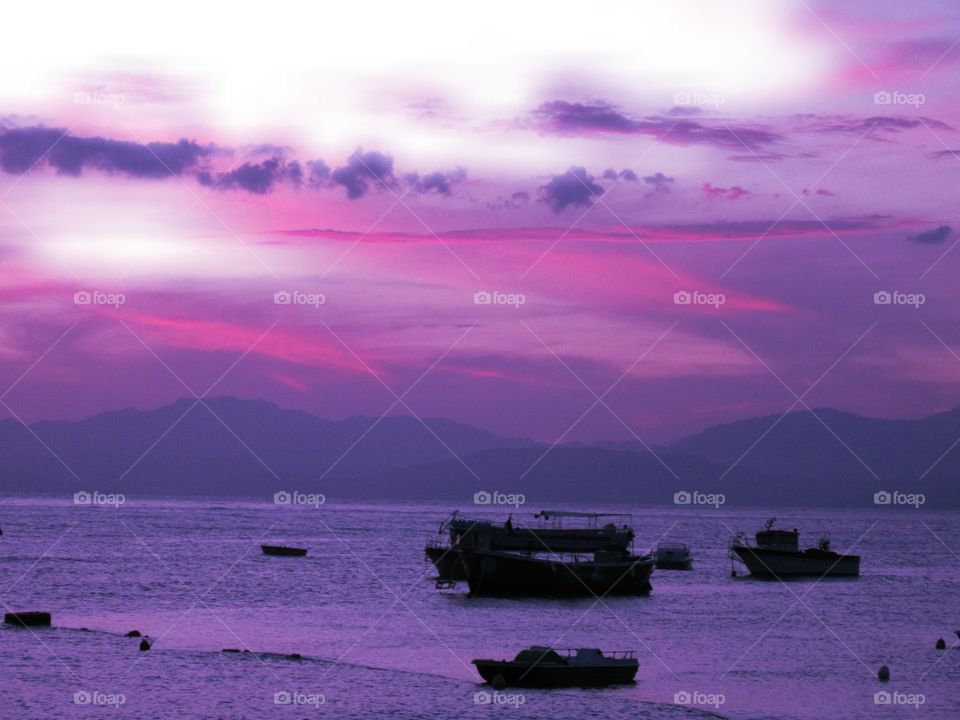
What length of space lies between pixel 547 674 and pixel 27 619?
26421mm

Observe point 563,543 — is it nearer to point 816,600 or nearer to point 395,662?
point 816,600

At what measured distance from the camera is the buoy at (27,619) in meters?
56.7

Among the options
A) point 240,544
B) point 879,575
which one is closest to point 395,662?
point 879,575

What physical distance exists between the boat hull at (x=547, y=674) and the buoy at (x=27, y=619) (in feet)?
75.5

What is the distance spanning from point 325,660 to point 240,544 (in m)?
107

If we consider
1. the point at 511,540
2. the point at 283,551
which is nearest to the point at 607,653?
the point at 511,540

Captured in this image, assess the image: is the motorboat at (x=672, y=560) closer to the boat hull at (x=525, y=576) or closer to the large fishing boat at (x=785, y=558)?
the large fishing boat at (x=785, y=558)

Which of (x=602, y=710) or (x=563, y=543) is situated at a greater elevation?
(x=563, y=543)

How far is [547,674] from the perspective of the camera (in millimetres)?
43594

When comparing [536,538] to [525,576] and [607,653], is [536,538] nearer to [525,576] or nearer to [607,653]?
[525,576]

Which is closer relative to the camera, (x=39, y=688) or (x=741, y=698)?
(x=39, y=688)

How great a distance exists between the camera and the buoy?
5672 centimetres

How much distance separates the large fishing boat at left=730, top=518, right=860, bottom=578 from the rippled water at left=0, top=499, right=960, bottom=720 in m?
1.95

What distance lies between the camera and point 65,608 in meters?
68.6
